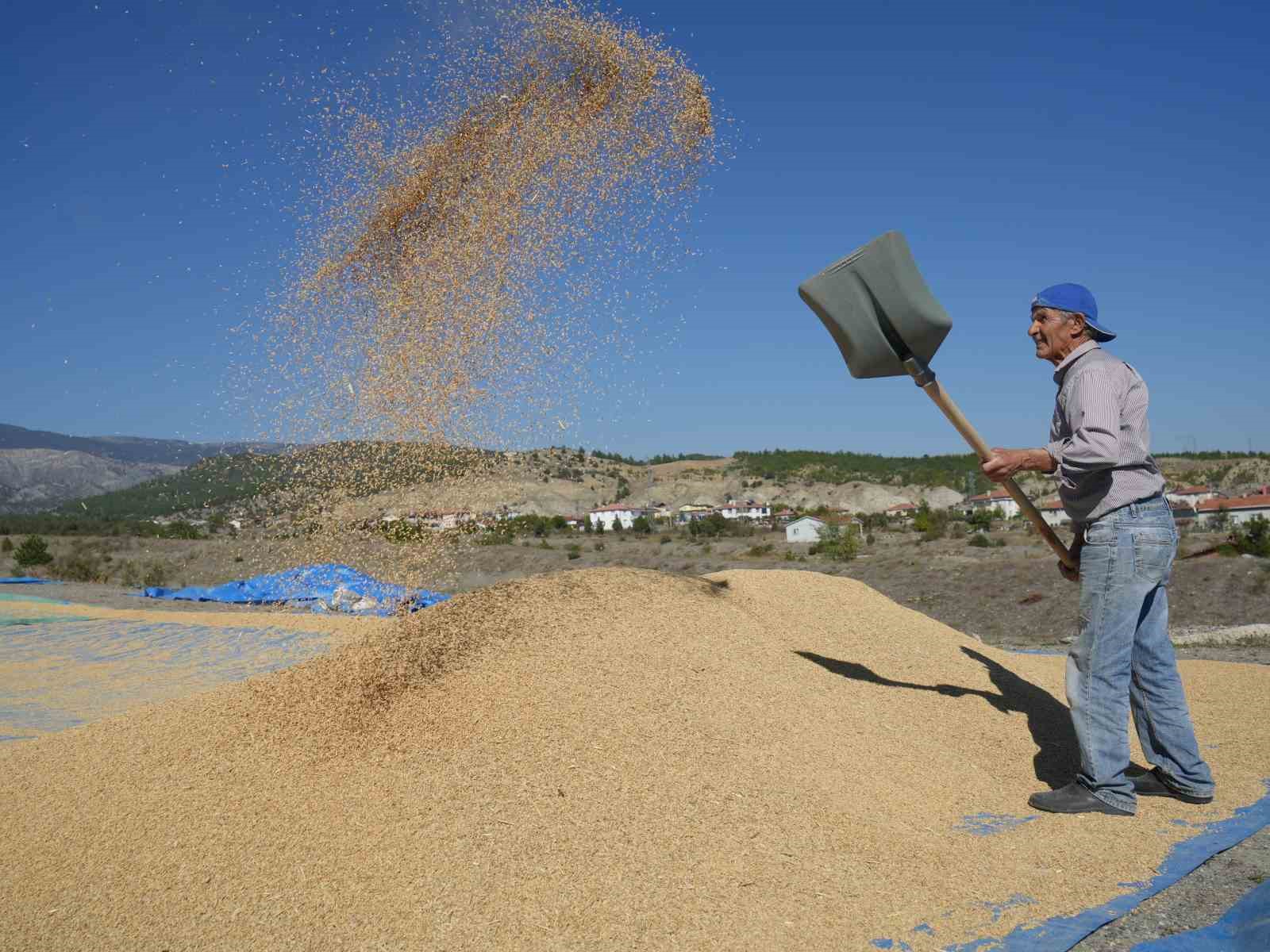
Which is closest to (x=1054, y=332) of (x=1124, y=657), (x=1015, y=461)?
(x=1015, y=461)

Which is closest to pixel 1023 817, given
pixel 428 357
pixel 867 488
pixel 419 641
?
pixel 419 641

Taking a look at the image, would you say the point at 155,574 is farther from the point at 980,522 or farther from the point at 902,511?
the point at 902,511

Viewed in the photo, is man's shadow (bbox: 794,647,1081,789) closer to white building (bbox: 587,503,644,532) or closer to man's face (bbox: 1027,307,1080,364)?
man's face (bbox: 1027,307,1080,364)

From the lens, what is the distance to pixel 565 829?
8.31ft

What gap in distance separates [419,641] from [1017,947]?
267 centimetres

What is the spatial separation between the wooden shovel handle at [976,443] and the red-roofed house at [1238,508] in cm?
3533

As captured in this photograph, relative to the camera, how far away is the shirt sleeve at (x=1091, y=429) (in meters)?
2.89

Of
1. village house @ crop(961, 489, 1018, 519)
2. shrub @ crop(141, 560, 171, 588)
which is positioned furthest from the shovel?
village house @ crop(961, 489, 1018, 519)

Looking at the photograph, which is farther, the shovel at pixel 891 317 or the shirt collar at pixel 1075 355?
the shovel at pixel 891 317

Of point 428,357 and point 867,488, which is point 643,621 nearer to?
point 428,357

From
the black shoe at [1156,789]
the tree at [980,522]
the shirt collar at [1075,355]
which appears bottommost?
the black shoe at [1156,789]

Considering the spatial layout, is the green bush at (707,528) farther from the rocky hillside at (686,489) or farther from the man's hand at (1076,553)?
the man's hand at (1076,553)

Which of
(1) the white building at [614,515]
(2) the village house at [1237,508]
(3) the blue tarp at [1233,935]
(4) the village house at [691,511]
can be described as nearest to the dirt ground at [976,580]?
(3) the blue tarp at [1233,935]

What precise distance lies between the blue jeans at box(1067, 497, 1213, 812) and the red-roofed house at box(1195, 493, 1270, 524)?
35298mm
